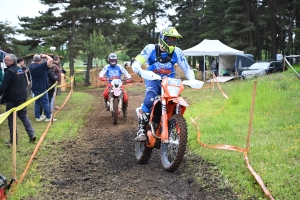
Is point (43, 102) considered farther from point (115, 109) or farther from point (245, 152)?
point (245, 152)

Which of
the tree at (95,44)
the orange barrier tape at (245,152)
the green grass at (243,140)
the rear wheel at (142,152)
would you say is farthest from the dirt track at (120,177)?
the tree at (95,44)

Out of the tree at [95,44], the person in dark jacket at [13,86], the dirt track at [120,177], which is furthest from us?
the tree at [95,44]

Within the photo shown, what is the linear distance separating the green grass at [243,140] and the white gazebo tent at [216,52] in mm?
15633

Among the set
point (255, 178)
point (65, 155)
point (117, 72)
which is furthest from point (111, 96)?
point (255, 178)

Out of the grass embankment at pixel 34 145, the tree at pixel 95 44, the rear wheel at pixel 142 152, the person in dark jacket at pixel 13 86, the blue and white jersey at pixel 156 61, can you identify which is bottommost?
the grass embankment at pixel 34 145

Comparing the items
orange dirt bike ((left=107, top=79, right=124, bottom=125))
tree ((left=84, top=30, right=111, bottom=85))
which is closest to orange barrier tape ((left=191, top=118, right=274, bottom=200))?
orange dirt bike ((left=107, top=79, right=124, bottom=125))

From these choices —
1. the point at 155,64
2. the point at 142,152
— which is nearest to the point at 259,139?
the point at 142,152

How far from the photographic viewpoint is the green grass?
443 cm

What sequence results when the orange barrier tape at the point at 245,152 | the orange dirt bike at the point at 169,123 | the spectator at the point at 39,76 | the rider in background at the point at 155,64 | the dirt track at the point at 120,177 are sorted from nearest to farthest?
1. the orange barrier tape at the point at 245,152
2. the dirt track at the point at 120,177
3. the orange dirt bike at the point at 169,123
4. the rider in background at the point at 155,64
5. the spectator at the point at 39,76

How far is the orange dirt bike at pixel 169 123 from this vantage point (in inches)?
188

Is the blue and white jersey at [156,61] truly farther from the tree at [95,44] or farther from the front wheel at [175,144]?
the tree at [95,44]

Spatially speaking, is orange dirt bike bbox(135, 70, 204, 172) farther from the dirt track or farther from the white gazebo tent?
the white gazebo tent

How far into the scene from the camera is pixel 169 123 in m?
5.06

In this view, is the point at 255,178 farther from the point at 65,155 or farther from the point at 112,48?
the point at 112,48
